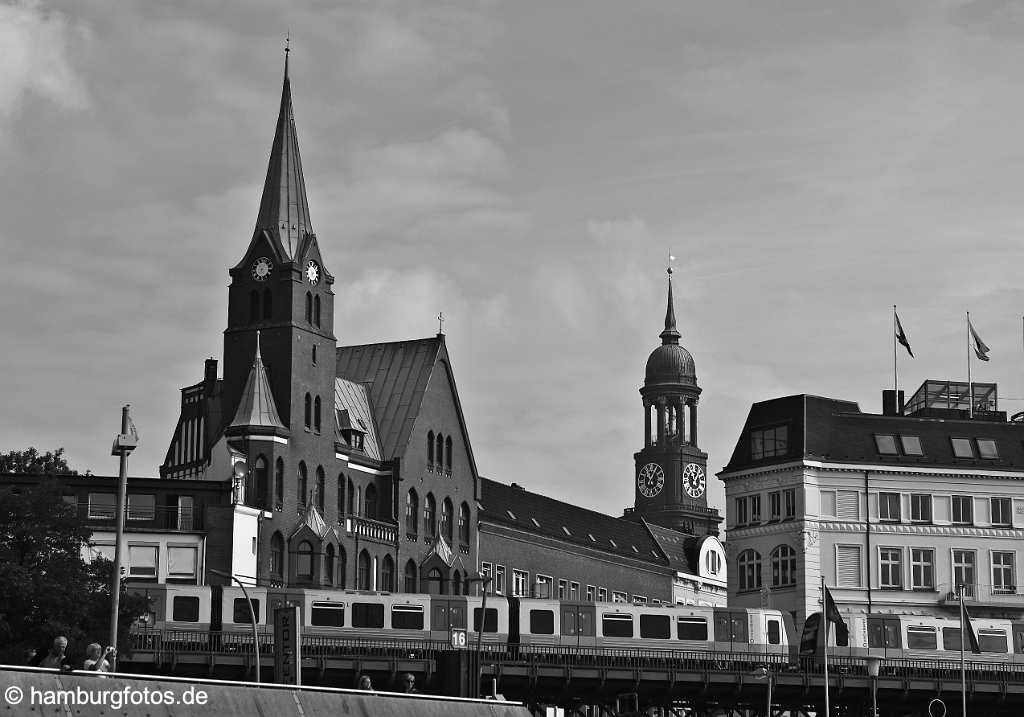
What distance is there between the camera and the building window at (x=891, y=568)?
108 m

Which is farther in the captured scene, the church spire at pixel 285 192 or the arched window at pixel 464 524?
the arched window at pixel 464 524

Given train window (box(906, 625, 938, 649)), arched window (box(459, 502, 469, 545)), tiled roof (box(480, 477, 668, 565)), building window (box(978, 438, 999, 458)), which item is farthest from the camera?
tiled roof (box(480, 477, 668, 565))

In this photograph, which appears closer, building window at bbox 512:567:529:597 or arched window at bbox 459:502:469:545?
arched window at bbox 459:502:469:545

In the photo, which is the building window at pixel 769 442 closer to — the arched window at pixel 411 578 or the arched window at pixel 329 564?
the arched window at pixel 411 578

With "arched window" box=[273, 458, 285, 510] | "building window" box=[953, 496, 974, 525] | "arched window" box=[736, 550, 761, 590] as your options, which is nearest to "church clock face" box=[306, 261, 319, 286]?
"arched window" box=[273, 458, 285, 510]

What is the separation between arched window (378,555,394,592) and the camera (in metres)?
119

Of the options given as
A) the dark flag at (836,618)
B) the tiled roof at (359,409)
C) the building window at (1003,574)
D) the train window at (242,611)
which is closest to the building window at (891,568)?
the building window at (1003,574)

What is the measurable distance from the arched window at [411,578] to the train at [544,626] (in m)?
28.9

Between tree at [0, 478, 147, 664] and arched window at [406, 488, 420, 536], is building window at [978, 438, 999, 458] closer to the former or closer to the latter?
arched window at [406, 488, 420, 536]

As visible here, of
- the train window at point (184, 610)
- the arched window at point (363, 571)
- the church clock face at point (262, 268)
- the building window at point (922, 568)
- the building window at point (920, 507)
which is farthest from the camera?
the arched window at point (363, 571)

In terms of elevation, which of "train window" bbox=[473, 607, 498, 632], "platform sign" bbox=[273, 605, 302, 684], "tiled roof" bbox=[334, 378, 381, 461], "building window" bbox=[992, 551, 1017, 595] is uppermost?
"tiled roof" bbox=[334, 378, 381, 461]

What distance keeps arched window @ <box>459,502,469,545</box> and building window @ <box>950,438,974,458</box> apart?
110 ft

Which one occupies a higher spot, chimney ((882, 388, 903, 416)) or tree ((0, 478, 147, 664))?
chimney ((882, 388, 903, 416))

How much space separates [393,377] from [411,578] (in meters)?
14.8
